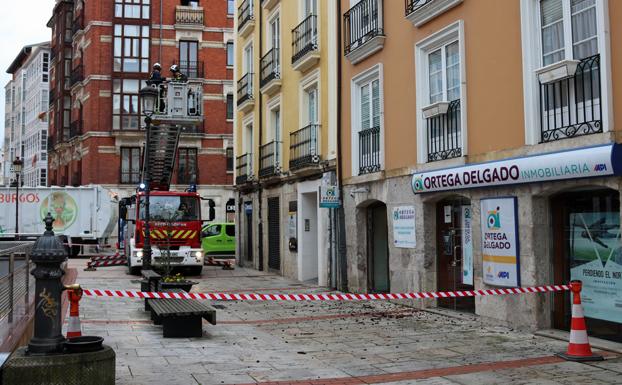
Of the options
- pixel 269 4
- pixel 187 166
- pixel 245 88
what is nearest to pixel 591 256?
pixel 269 4

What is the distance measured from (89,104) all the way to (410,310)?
3565 cm

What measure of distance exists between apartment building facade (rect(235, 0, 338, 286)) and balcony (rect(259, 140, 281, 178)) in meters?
0.04

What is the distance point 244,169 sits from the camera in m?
24.7

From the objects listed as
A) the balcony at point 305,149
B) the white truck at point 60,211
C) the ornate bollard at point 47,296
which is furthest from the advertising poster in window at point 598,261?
the white truck at point 60,211

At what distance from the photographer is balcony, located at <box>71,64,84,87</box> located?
4482 centimetres

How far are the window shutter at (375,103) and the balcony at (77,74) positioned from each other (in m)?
34.9

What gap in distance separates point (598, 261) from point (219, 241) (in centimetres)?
2197

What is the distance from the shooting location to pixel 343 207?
15.8 metres

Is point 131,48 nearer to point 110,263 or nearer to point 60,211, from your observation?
point 60,211

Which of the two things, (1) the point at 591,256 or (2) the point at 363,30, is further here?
(2) the point at 363,30

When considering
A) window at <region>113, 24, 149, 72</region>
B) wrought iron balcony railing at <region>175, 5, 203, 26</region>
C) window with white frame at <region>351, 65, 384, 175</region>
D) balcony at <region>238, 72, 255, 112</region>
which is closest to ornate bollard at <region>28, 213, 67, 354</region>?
window with white frame at <region>351, 65, 384, 175</region>

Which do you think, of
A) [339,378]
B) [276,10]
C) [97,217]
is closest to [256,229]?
[276,10]

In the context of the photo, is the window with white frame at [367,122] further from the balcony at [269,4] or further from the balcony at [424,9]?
the balcony at [269,4]

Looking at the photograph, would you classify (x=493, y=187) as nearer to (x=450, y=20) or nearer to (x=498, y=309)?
(x=498, y=309)
